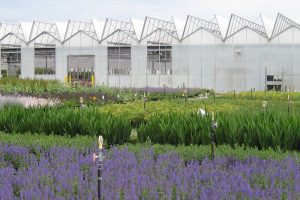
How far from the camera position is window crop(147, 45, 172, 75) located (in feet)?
124

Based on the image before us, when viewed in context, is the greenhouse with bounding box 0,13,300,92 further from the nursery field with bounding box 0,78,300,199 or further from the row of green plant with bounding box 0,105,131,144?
the nursery field with bounding box 0,78,300,199

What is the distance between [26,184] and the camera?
186 inches

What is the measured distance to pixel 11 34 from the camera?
44656mm

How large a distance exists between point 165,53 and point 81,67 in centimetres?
736

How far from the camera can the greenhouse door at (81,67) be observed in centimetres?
4053

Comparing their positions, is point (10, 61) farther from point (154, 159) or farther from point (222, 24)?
point (154, 159)

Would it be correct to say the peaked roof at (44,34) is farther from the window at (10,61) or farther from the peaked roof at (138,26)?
the peaked roof at (138,26)

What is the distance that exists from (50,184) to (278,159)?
2.66 metres

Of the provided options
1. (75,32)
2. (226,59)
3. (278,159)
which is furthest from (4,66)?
(278,159)

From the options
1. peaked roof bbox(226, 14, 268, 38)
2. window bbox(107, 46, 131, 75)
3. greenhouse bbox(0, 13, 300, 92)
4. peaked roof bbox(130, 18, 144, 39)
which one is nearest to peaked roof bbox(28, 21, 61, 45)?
greenhouse bbox(0, 13, 300, 92)

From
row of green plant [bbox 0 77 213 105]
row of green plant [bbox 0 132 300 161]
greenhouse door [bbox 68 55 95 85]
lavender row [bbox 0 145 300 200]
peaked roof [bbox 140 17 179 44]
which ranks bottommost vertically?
lavender row [bbox 0 145 300 200]

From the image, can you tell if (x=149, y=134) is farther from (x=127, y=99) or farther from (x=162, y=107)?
(x=127, y=99)

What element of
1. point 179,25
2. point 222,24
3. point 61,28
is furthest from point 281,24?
point 61,28

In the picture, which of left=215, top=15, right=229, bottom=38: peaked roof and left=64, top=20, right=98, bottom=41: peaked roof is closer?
left=215, top=15, right=229, bottom=38: peaked roof
